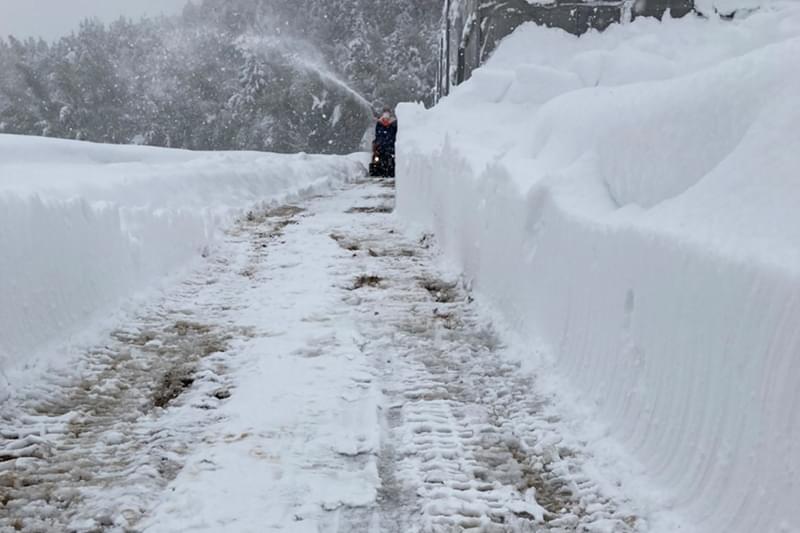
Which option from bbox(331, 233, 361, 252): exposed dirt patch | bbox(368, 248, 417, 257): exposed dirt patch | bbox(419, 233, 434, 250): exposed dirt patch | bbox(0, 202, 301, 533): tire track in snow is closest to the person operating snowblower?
bbox(331, 233, 361, 252): exposed dirt patch

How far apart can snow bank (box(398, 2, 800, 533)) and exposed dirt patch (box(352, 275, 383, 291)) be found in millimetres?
998

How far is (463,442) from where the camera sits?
10.7 ft

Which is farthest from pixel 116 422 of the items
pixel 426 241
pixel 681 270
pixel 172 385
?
pixel 426 241

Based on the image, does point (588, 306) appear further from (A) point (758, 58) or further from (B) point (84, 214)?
(B) point (84, 214)

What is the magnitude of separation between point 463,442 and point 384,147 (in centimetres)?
1712

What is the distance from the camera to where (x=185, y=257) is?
22.8ft

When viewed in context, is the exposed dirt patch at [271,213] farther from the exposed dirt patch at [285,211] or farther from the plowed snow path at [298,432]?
the plowed snow path at [298,432]

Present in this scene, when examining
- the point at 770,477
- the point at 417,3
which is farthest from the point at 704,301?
the point at 417,3

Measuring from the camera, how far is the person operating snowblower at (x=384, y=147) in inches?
760

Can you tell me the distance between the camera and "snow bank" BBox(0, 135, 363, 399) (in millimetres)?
4102

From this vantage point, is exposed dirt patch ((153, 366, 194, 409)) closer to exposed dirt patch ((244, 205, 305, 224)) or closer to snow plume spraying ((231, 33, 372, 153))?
exposed dirt patch ((244, 205, 305, 224))

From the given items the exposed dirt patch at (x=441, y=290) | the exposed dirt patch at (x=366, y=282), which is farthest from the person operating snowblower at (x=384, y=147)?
the exposed dirt patch at (x=441, y=290)

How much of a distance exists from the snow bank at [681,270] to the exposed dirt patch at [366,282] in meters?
1.00

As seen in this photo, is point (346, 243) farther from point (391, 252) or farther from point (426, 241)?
point (426, 241)
